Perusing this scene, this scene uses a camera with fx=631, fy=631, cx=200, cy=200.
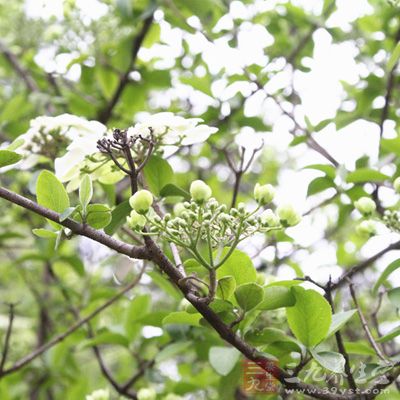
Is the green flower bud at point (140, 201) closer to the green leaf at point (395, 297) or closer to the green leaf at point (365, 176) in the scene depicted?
the green leaf at point (395, 297)

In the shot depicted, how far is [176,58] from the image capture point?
111 inches

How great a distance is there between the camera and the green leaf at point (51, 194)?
44.5 inches

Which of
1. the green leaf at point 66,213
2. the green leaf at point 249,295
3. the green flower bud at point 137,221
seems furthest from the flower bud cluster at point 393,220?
the green leaf at point 66,213

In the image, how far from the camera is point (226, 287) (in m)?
1.13

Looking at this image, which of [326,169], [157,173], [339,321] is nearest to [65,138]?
[157,173]

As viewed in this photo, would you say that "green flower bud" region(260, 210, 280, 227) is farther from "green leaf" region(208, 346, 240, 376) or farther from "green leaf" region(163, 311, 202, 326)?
"green leaf" region(208, 346, 240, 376)

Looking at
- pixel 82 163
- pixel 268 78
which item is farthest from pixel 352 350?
pixel 268 78

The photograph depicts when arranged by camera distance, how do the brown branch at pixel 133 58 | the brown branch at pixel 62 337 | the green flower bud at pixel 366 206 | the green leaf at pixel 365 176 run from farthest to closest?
the brown branch at pixel 133 58 < the brown branch at pixel 62 337 < the green leaf at pixel 365 176 < the green flower bud at pixel 366 206

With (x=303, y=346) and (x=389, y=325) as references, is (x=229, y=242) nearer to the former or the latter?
(x=303, y=346)

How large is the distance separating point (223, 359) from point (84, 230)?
51 cm

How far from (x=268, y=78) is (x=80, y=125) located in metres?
0.96

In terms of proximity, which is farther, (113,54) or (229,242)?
(113,54)

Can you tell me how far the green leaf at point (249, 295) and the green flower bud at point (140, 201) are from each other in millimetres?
220

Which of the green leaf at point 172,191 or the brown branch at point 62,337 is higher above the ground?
the green leaf at point 172,191
